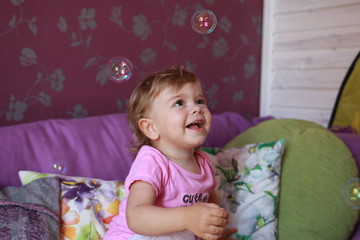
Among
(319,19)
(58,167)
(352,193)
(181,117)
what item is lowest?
(352,193)

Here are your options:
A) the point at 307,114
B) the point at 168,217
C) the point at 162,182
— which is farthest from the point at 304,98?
the point at 168,217

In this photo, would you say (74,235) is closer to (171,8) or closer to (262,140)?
(262,140)

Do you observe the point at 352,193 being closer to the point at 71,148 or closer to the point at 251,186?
the point at 251,186

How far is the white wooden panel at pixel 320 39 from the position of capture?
2.31m

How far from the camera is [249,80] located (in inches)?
106

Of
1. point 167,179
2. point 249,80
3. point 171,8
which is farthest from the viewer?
point 249,80

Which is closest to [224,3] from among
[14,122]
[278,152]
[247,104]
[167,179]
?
[247,104]

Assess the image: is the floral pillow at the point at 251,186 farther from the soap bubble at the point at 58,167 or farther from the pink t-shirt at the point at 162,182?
the soap bubble at the point at 58,167

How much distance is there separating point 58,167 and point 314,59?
5.81 feet

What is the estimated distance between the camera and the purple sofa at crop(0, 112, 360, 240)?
1.32 metres

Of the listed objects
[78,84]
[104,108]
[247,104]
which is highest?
[78,84]

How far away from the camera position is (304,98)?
8.50 ft

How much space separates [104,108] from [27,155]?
2.00 ft

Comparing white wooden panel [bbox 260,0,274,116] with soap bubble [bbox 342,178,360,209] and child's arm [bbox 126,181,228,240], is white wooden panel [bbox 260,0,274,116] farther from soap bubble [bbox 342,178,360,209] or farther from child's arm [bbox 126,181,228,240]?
child's arm [bbox 126,181,228,240]
